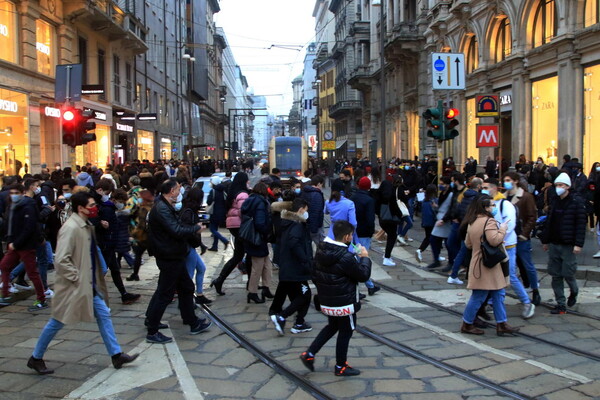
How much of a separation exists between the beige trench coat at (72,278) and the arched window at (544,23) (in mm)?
18686

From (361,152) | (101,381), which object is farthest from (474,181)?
(361,152)

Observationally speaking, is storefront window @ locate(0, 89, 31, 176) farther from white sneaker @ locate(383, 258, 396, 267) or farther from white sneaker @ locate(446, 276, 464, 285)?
white sneaker @ locate(446, 276, 464, 285)

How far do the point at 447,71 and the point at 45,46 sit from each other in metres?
14.4

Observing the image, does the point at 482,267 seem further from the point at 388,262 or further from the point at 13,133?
the point at 13,133

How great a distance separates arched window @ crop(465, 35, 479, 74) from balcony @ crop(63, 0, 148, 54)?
1655cm

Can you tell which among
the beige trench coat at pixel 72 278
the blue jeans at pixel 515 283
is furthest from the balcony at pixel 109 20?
the blue jeans at pixel 515 283

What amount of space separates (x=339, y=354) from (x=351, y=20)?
197 ft

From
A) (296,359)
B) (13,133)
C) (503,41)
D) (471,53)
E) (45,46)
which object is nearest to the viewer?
(296,359)

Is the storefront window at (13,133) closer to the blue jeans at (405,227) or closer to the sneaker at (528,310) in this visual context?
the blue jeans at (405,227)

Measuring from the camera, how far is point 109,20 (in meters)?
25.7

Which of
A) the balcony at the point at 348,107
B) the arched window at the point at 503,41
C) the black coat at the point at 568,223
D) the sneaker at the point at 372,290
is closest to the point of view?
the black coat at the point at 568,223

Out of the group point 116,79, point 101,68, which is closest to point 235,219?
point 101,68

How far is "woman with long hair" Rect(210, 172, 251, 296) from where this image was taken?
8852 mm

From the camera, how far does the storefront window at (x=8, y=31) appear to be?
57.6 feet
